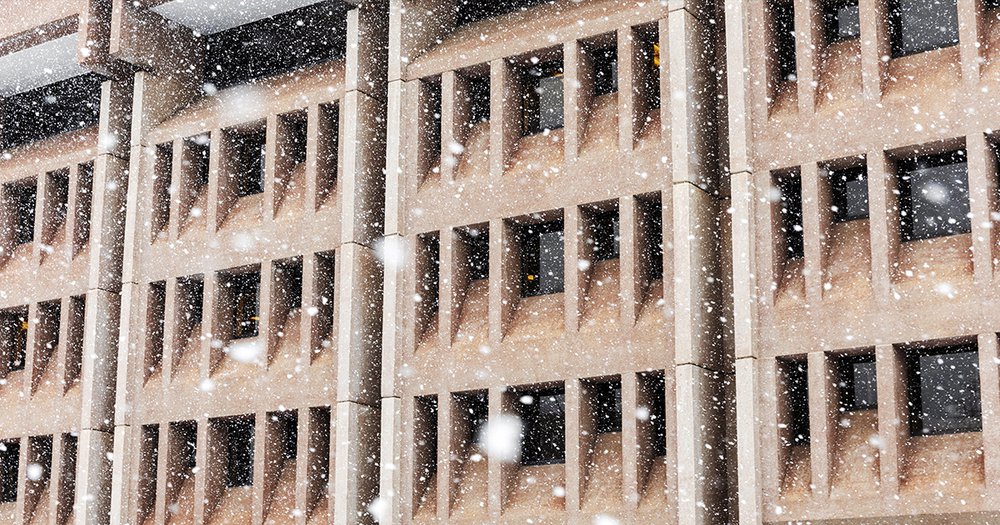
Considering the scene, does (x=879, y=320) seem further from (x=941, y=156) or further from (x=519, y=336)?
(x=519, y=336)

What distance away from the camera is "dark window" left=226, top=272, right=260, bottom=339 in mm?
20906

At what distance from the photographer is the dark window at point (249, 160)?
2108 cm

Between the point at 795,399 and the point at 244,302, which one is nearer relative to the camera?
the point at 795,399

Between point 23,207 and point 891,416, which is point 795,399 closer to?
point 891,416

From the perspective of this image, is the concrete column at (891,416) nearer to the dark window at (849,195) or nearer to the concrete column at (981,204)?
the concrete column at (981,204)

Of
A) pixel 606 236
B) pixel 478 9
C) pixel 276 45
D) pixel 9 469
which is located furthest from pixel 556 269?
pixel 9 469

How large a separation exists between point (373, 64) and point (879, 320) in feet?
26.6

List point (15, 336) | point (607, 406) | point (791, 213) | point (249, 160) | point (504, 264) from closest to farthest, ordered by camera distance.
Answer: point (791, 213) → point (607, 406) → point (504, 264) → point (249, 160) → point (15, 336)

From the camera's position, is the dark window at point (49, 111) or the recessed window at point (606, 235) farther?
the dark window at point (49, 111)

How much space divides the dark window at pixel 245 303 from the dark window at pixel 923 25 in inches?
370

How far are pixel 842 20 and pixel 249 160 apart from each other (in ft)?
29.0

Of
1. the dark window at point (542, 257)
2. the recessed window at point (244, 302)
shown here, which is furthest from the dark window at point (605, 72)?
the recessed window at point (244, 302)

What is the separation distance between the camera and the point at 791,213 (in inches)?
664

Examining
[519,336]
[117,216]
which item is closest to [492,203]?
[519,336]
